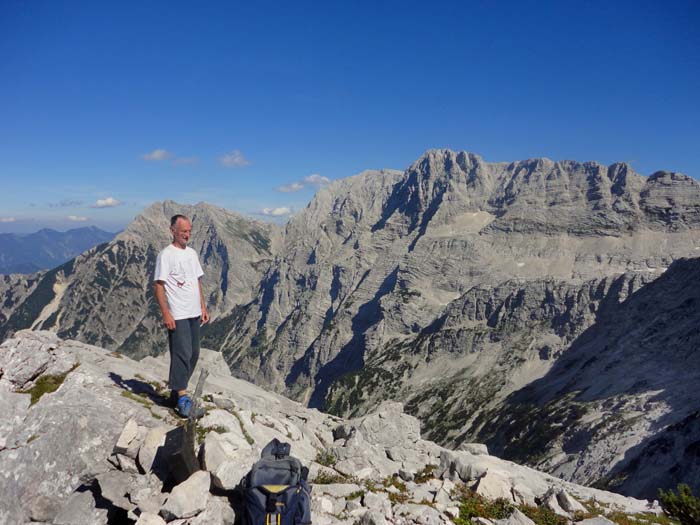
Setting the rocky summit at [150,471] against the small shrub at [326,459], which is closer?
the rocky summit at [150,471]

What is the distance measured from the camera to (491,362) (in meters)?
183

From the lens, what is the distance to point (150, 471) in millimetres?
10727

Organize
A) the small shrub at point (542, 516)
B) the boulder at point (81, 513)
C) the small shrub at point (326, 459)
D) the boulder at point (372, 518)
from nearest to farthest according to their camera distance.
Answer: the boulder at point (81, 513)
the boulder at point (372, 518)
the small shrub at point (542, 516)
the small shrub at point (326, 459)

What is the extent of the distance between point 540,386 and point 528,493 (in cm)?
15002

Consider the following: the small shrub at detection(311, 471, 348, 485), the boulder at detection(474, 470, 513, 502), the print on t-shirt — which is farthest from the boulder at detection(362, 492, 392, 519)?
the print on t-shirt

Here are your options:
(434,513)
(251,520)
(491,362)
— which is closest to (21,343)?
(251,520)

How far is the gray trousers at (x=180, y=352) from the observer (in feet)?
41.8

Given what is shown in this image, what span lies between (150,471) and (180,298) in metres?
4.84

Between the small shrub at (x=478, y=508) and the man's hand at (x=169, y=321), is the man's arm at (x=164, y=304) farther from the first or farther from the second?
the small shrub at (x=478, y=508)

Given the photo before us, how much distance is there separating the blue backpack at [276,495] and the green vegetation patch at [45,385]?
8193mm

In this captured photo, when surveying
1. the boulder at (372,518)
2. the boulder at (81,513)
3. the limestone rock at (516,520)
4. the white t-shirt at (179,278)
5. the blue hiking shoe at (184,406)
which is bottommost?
the limestone rock at (516,520)

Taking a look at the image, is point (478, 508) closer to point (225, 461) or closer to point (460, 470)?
point (460, 470)

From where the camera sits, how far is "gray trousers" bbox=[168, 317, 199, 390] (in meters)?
12.7

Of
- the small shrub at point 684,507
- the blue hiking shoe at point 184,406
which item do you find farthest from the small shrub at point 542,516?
the blue hiking shoe at point 184,406
